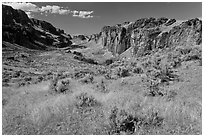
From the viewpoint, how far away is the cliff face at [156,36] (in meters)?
75.5

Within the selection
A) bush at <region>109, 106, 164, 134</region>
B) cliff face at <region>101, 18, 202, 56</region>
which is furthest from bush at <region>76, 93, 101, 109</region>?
cliff face at <region>101, 18, 202, 56</region>

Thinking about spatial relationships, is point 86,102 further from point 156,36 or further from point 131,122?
point 156,36

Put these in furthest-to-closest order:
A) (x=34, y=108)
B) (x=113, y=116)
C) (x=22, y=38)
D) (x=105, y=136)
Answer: (x=22, y=38) → (x=34, y=108) → (x=113, y=116) → (x=105, y=136)

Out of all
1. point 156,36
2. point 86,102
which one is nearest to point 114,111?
point 86,102

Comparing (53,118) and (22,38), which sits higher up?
(22,38)

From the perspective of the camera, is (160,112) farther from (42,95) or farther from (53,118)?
(42,95)

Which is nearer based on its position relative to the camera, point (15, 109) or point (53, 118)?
point (53, 118)

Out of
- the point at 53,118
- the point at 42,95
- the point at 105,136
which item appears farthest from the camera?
the point at 42,95

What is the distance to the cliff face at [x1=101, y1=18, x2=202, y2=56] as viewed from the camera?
7551 cm

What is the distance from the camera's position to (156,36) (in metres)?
109

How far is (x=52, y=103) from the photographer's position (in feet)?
28.2

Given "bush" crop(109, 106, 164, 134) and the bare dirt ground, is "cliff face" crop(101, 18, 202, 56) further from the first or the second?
"bush" crop(109, 106, 164, 134)

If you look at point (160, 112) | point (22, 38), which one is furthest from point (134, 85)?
point (22, 38)

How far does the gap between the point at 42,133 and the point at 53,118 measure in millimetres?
796
